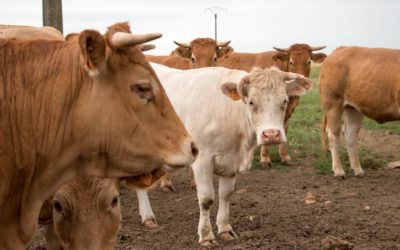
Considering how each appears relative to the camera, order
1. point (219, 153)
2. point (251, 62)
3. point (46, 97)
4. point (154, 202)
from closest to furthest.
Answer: point (46, 97)
point (219, 153)
point (154, 202)
point (251, 62)

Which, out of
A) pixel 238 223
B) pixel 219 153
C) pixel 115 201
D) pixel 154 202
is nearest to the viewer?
pixel 115 201

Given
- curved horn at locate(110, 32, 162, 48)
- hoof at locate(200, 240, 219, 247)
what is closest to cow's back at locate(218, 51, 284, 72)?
hoof at locate(200, 240, 219, 247)

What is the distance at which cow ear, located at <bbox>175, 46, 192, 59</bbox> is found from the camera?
13.2 metres

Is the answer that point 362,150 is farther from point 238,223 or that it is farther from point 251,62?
point 238,223

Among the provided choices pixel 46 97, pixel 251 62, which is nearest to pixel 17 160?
Answer: pixel 46 97

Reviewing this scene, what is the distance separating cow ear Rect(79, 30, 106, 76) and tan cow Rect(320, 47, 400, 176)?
7.51 m

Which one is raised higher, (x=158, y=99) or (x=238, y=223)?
(x=158, y=99)

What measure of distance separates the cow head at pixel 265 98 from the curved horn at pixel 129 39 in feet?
9.70

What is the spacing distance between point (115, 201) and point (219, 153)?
2.28 meters

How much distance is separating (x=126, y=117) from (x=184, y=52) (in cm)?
967

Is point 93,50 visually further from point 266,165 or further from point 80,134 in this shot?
point 266,165

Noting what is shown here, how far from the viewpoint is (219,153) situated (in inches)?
272

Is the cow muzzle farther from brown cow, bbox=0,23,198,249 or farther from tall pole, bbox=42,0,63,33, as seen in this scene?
tall pole, bbox=42,0,63,33

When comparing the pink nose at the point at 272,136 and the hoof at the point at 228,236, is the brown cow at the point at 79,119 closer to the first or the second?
the pink nose at the point at 272,136
